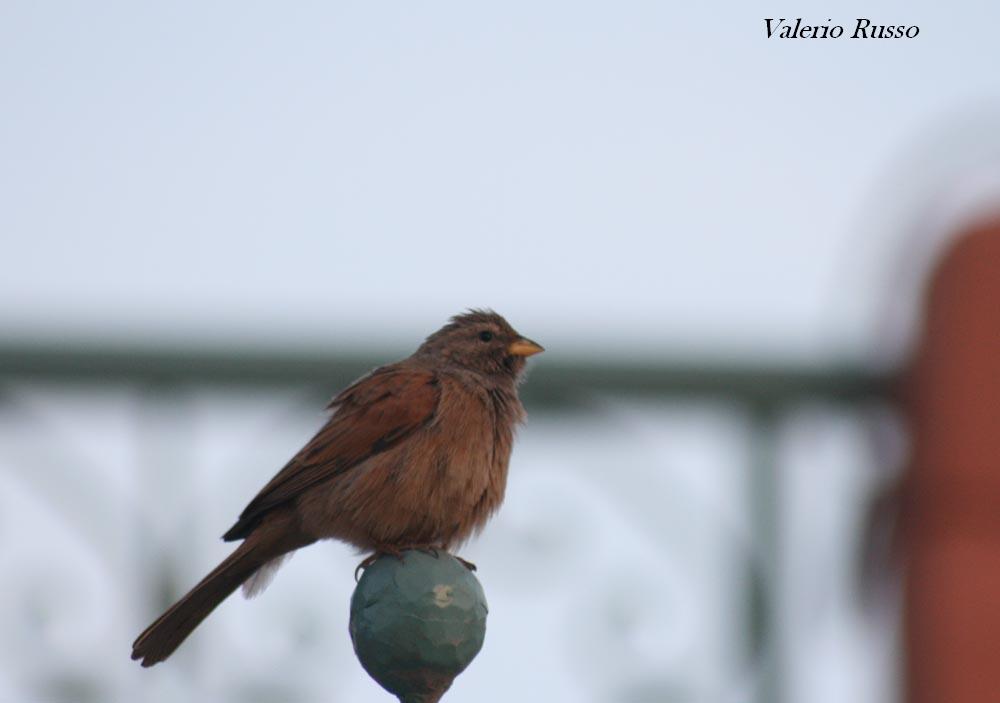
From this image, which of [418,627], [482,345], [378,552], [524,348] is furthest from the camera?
[482,345]

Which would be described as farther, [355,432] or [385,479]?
[355,432]

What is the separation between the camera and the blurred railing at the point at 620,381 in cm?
579

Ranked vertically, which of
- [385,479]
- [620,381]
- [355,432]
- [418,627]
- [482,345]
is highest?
[482,345]

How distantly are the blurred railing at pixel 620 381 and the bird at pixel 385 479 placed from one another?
0.36 feet

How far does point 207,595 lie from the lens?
5.33m

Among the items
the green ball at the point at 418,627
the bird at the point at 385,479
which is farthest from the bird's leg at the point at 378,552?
the green ball at the point at 418,627

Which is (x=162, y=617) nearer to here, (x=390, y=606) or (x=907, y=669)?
(x=390, y=606)

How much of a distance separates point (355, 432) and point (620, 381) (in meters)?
0.78

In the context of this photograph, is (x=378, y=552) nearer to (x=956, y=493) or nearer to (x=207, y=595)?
(x=207, y=595)

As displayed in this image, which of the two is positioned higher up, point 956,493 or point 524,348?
point 524,348

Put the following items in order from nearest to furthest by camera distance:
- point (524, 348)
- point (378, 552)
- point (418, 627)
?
1. point (418, 627)
2. point (378, 552)
3. point (524, 348)

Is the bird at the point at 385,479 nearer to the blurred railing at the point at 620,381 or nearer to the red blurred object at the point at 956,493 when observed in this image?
the blurred railing at the point at 620,381

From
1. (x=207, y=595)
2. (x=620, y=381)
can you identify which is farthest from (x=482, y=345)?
(x=207, y=595)

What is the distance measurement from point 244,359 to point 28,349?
1.98 ft
